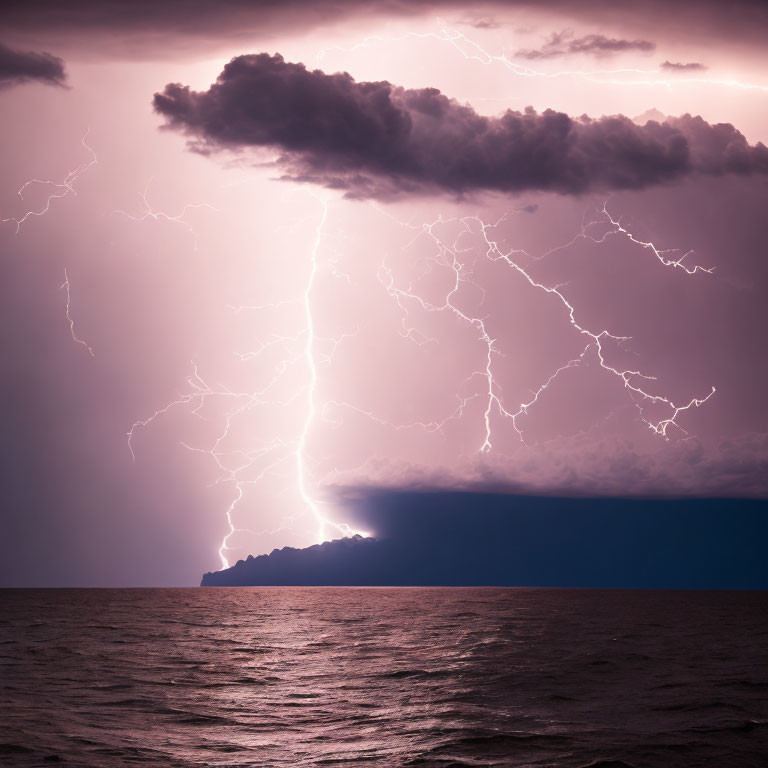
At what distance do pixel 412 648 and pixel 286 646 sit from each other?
5.10 metres

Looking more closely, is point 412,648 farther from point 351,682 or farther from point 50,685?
point 50,685

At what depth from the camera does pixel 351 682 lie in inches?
942

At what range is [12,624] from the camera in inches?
2040

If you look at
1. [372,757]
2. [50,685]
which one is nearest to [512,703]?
→ [372,757]

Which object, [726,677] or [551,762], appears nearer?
[551,762]

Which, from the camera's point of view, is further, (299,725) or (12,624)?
A: (12,624)

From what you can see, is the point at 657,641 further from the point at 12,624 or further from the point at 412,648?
the point at 12,624

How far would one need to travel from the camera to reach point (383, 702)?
799 inches

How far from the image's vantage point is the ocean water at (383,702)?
15.0 meters

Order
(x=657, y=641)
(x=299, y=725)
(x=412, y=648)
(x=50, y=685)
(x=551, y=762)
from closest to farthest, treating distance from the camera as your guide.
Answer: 1. (x=551, y=762)
2. (x=299, y=725)
3. (x=50, y=685)
4. (x=412, y=648)
5. (x=657, y=641)

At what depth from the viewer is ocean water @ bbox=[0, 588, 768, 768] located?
14961 mm

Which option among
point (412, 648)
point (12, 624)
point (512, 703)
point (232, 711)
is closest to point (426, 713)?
point (512, 703)

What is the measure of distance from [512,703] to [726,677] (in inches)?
329

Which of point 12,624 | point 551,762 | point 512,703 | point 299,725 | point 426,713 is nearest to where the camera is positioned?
point 551,762
